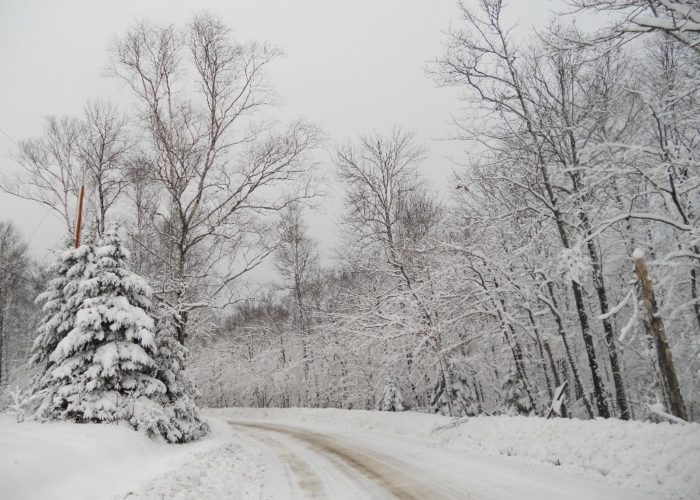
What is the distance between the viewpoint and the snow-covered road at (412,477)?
611 centimetres

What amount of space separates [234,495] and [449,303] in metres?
10.3

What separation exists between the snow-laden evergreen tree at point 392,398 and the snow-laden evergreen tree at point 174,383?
12289 mm

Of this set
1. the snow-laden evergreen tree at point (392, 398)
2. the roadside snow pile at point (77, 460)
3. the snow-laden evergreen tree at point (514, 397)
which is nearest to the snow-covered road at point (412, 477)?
the roadside snow pile at point (77, 460)

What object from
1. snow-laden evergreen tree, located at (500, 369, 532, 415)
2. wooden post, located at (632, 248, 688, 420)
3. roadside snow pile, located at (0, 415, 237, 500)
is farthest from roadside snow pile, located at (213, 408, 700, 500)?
snow-laden evergreen tree, located at (500, 369, 532, 415)

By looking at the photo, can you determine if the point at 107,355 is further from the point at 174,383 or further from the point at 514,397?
the point at 514,397

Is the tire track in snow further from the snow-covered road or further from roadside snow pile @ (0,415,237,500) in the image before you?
roadside snow pile @ (0,415,237,500)

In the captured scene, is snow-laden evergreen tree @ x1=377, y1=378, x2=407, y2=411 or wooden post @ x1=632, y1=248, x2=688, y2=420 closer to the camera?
wooden post @ x1=632, y1=248, x2=688, y2=420

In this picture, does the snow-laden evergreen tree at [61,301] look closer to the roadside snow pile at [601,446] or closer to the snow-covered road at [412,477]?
the snow-covered road at [412,477]

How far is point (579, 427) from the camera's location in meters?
8.03

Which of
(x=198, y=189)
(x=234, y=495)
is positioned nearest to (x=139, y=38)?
(x=198, y=189)

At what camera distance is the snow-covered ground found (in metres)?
5.75

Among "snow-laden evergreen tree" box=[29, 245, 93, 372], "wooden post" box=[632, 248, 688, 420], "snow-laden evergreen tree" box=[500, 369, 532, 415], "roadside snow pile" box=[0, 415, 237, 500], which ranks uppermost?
"snow-laden evergreen tree" box=[29, 245, 93, 372]

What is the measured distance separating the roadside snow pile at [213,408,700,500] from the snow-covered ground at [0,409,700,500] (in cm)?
2

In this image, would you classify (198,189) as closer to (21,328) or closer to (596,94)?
(596,94)
